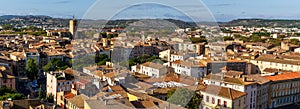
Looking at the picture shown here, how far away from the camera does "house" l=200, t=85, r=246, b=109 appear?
11328 mm

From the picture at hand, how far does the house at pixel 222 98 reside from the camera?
1133cm

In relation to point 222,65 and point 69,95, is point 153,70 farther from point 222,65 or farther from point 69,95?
point 69,95

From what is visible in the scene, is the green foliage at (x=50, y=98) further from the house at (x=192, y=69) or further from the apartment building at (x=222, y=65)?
the apartment building at (x=222, y=65)

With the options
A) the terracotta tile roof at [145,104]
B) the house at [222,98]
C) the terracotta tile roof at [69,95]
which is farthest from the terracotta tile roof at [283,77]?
the terracotta tile roof at [69,95]

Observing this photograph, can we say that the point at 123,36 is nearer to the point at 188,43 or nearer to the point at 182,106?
the point at 188,43

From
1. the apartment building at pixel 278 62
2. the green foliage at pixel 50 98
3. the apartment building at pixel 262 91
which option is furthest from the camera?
the apartment building at pixel 278 62

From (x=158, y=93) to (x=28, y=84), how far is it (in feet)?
26.1

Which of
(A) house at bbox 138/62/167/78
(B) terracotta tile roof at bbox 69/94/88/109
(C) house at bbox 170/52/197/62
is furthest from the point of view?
(C) house at bbox 170/52/197/62

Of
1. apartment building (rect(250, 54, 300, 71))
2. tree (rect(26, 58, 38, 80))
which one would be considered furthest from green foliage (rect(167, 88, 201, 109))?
apartment building (rect(250, 54, 300, 71))

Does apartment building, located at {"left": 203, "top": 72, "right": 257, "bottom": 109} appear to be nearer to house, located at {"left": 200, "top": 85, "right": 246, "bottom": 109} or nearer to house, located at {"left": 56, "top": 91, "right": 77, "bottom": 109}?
house, located at {"left": 200, "top": 85, "right": 246, "bottom": 109}

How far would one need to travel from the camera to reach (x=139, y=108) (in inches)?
362

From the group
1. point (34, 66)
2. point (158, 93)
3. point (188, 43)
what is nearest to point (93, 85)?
point (158, 93)

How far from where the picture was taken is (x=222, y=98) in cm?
1152

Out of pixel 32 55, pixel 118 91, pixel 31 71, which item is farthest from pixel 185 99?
pixel 32 55
